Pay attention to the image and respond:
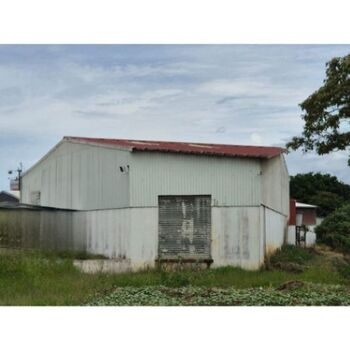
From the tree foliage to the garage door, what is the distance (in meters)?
7.62

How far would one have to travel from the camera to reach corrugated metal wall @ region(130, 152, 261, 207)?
14.8 meters

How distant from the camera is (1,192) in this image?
87.4 ft

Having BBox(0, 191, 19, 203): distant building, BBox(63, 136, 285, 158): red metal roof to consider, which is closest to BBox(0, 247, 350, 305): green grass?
BBox(63, 136, 285, 158): red metal roof

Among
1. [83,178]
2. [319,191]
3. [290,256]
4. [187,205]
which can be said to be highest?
[83,178]

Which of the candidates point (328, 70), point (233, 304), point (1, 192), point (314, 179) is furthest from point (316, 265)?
point (1, 192)

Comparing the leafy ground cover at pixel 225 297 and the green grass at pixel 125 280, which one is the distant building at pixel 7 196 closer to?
the green grass at pixel 125 280

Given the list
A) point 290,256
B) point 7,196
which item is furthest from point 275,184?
point 7,196

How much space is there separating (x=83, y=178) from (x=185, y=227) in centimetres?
365

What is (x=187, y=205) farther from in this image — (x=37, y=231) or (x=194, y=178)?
(x=37, y=231)

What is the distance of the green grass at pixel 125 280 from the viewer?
394 inches

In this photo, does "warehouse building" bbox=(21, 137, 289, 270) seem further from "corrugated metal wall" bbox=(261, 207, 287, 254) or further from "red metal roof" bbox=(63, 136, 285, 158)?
"corrugated metal wall" bbox=(261, 207, 287, 254)

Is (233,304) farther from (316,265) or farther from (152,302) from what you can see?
(316,265)

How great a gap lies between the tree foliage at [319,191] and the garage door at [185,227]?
762 centimetres

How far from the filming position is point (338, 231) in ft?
45.3
